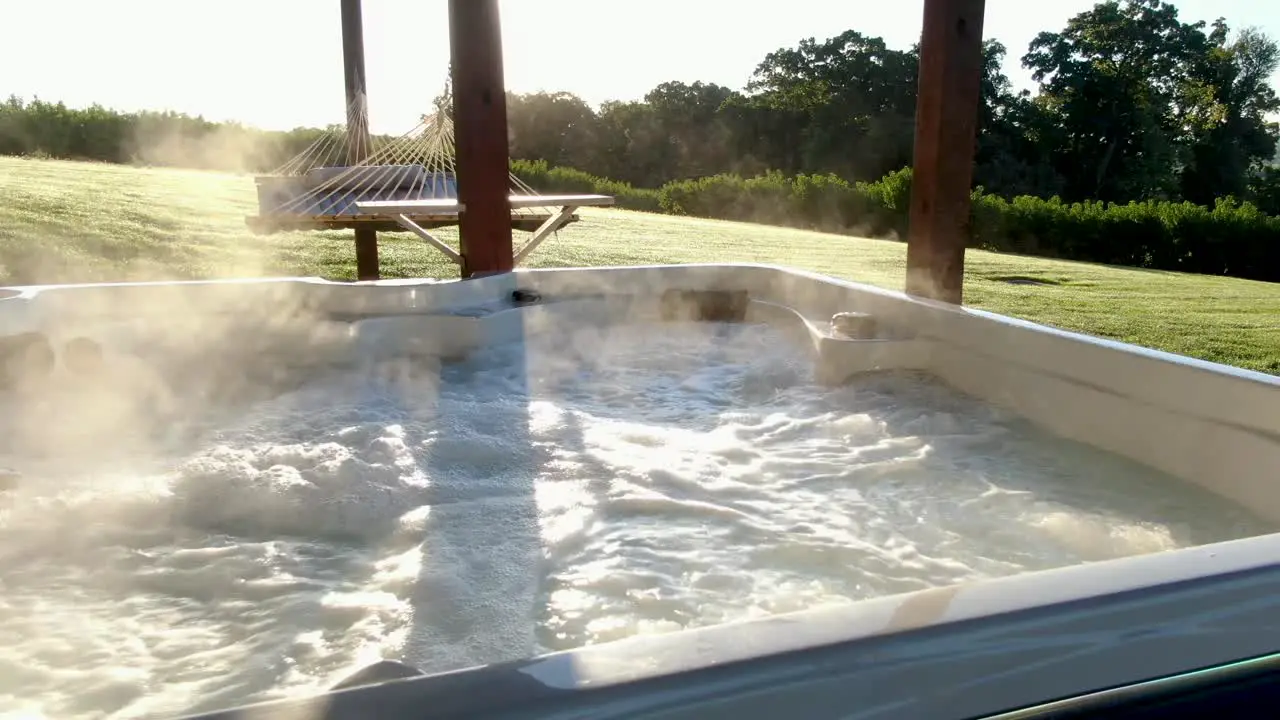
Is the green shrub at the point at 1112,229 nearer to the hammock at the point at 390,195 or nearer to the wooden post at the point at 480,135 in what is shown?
the hammock at the point at 390,195

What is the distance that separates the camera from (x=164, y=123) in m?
9.29

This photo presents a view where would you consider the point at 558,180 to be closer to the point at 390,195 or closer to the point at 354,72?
the point at 354,72

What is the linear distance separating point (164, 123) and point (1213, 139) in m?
18.7

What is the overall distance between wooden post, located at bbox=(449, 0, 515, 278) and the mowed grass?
1.77m

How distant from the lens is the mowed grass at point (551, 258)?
13.4 feet

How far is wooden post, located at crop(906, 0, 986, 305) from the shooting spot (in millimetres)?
2312

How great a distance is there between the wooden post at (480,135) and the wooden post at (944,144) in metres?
1.31

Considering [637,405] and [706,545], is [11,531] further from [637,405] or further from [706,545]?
[637,405]

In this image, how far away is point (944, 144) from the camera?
238cm

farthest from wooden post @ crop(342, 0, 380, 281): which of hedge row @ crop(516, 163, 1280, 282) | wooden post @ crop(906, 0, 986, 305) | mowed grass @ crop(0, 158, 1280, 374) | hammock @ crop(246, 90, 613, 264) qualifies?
hedge row @ crop(516, 163, 1280, 282)

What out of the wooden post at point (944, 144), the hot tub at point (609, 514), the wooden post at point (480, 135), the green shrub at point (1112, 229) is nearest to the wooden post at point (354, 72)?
the wooden post at point (480, 135)

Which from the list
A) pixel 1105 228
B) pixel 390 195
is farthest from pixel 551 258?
pixel 1105 228

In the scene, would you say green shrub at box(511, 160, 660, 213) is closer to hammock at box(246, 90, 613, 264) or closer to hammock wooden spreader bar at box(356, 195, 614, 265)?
hammock at box(246, 90, 613, 264)

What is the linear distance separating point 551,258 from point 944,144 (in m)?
3.51
